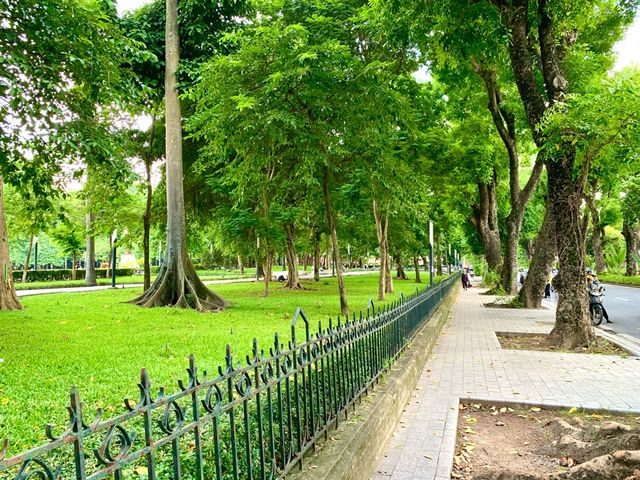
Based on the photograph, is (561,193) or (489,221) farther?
(489,221)

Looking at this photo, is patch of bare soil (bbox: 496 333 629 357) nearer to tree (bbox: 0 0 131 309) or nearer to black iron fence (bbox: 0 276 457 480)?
black iron fence (bbox: 0 276 457 480)

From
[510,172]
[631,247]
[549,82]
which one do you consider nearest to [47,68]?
[549,82]

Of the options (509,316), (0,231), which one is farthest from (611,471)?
(0,231)

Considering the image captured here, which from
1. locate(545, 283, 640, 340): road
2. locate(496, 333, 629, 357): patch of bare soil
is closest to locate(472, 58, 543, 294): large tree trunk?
locate(545, 283, 640, 340): road

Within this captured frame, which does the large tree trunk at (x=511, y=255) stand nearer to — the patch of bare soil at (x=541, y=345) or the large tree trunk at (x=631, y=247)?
the patch of bare soil at (x=541, y=345)

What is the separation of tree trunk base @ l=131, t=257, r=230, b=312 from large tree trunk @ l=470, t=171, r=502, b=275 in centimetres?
1544

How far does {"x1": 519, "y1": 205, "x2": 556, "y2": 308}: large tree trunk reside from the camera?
15.0 metres

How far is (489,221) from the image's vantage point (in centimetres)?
2638

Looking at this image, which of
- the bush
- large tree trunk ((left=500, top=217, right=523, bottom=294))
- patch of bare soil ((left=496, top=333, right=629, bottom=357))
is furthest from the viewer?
the bush

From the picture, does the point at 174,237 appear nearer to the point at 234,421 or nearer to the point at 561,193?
the point at 561,193

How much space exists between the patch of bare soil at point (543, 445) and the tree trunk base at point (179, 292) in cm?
1001

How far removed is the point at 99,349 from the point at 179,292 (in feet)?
23.0

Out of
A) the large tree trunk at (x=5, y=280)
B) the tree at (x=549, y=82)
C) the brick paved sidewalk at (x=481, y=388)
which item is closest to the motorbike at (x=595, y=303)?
the tree at (x=549, y=82)

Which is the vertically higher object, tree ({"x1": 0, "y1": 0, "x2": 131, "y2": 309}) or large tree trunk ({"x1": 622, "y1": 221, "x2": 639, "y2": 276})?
tree ({"x1": 0, "y1": 0, "x2": 131, "y2": 309})
